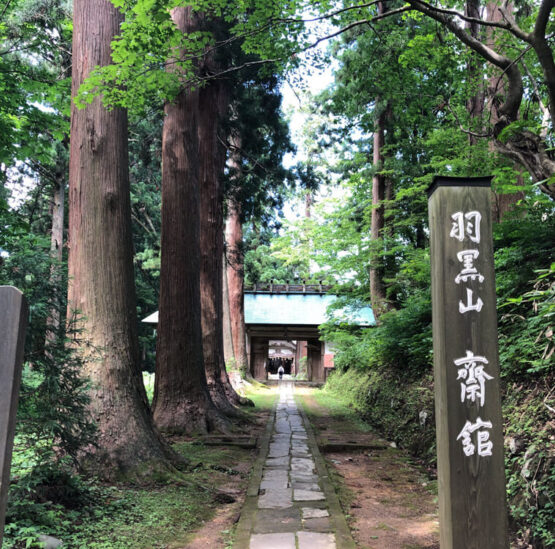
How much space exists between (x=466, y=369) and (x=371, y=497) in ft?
9.64

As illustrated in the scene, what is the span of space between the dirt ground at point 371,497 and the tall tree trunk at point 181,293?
3.99 ft

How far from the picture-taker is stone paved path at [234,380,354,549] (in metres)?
3.63

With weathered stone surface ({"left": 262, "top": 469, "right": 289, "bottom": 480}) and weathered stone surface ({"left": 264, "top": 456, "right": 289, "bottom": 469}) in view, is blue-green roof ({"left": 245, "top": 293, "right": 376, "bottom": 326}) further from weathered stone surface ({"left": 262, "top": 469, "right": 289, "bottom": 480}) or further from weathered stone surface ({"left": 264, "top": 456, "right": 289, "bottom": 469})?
weathered stone surface ({"left": 262, "top": 469, "right": 289, "bottom": 480})

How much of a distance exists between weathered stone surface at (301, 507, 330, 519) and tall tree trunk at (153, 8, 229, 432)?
3.33m

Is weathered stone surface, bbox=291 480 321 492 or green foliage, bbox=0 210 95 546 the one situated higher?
green foliage, bbox=0 210 95 546

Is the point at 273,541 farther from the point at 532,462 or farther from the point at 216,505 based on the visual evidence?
the point at 532,462

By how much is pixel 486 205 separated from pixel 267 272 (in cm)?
2588

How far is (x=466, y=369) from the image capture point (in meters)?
2.76

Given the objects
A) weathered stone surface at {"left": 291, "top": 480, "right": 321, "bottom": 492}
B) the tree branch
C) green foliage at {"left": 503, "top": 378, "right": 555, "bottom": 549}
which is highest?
the tree branch

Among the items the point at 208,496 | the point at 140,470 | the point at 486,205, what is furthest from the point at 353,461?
the point at 486,205

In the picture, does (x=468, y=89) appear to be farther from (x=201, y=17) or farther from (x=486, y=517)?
(x=486, y=517)

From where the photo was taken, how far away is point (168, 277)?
7570mm

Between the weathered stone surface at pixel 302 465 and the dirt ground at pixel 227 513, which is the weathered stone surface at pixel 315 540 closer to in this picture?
the dirt ground at pixel 227 513

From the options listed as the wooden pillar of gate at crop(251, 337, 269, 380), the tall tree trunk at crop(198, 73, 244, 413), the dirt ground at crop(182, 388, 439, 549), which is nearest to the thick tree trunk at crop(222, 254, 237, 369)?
the tall tree trunk at crop(198, 73, 244, 413)
